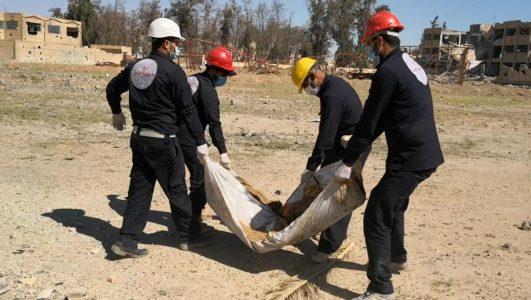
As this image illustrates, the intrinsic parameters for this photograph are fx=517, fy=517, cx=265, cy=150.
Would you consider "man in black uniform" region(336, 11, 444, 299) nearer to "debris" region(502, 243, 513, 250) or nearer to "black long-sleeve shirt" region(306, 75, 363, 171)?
"black long-sleeve shirt" region(306, 75, 363, 171)

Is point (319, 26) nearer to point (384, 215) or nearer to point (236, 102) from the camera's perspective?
point (236, 102)

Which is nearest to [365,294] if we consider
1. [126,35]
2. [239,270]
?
[239,270]

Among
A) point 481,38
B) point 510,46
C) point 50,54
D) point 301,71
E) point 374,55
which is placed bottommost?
point 301,71

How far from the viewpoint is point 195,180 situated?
185 inches

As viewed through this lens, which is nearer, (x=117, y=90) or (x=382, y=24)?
(x=382, y=24)

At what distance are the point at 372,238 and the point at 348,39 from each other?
56881 millimetres

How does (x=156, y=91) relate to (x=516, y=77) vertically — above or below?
below

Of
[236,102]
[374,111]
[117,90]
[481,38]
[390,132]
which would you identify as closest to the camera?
[374,111]

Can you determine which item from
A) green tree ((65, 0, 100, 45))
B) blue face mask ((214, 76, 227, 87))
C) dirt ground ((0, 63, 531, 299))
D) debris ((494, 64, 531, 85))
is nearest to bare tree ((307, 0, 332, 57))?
debris ((494, 64, 531, 85))

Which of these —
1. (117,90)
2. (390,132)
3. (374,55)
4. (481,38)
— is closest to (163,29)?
(117,90)

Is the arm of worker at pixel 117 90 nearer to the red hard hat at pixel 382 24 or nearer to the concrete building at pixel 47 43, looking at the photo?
the red hard hat at pixel 382 24

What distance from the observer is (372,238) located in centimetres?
349

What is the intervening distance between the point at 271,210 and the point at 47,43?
4711 cm

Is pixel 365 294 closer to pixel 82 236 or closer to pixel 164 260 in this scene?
pixel 164 260
